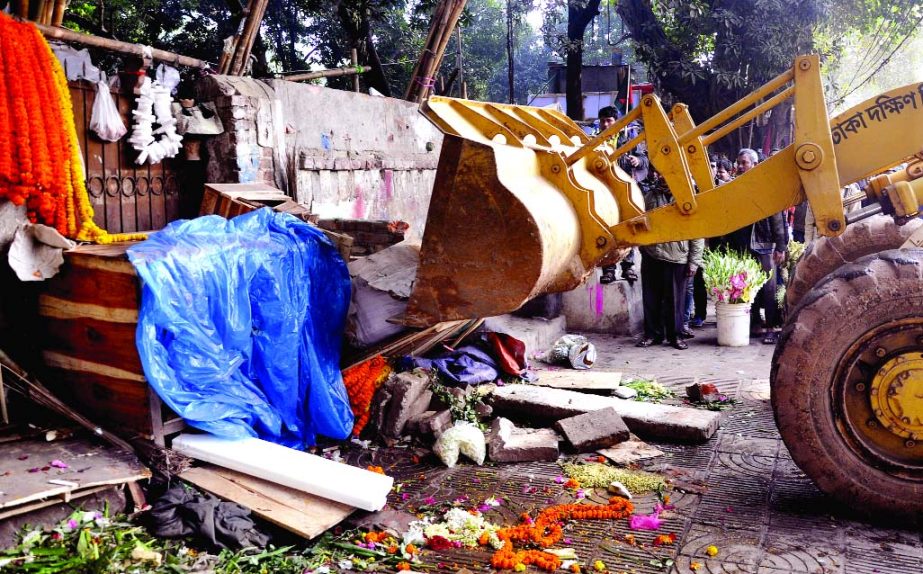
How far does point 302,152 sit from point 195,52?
9268 millimetres

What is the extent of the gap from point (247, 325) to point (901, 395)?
3636mm

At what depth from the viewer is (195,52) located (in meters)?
14.9

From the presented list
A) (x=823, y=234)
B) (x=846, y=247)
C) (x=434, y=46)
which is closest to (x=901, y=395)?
(x=823, y=234)

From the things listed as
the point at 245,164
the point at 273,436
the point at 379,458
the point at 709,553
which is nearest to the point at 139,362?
the point at 273,436

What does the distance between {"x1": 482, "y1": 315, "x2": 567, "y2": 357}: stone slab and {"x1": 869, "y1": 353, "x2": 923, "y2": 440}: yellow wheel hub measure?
3905 millimetres

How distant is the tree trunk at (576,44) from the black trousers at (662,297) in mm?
7114

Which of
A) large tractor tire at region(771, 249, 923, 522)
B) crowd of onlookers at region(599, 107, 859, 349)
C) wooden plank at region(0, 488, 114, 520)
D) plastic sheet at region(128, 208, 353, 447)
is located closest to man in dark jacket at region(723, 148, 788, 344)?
crowd of onlookers at region(599, 107, 859, 349)

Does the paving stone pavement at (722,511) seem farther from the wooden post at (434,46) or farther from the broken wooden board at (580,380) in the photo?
the wooden post at (434,46)

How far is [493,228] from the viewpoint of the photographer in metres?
4.04

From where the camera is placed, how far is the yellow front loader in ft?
12.9

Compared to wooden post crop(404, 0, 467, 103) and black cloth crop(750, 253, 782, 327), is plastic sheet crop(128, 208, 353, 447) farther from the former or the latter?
black cloth crop(750, 253, 782, 327)

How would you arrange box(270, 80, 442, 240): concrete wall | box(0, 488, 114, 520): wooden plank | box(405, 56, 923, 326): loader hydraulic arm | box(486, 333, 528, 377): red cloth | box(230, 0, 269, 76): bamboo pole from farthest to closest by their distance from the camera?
box(270, 80, 442, 240): concrete wall < box(230, 0, 269, 76): bamboo pole < box(486, 333, 528, 377): red cloth < box(405, 56, 923, 326): loader hydraulic arm < box(0, 488, 114, 520): wooden plank

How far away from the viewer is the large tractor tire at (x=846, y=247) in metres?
5.33

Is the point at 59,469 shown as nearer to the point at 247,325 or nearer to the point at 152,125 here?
the point at 247,325
